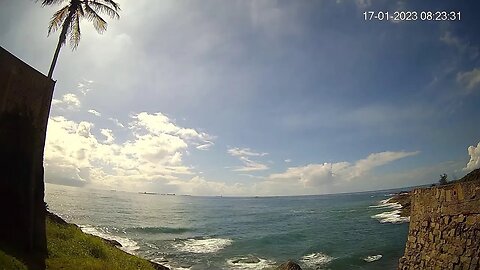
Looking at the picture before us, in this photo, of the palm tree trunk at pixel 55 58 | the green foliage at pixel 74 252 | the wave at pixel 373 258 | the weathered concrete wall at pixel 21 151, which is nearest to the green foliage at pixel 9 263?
the green foliage at pixel 74 252

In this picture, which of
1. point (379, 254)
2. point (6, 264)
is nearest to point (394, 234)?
point (379, 254)

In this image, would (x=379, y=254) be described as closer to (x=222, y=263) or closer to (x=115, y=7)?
(x=222, y=263)

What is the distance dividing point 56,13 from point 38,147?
24.0 ft

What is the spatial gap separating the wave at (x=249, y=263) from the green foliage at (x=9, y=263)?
19.1 m

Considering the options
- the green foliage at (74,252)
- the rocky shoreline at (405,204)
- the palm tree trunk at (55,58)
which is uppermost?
the palm tree trunk at (55,58)

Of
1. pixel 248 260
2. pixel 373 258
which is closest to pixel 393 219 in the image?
pixel 373 258

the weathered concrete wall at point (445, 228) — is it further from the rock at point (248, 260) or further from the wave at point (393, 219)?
the wave at point (393, 219)

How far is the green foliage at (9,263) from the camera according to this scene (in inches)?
295

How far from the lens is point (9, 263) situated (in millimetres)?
7711

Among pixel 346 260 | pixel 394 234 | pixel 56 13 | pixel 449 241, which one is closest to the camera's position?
Result: pixel 449 241

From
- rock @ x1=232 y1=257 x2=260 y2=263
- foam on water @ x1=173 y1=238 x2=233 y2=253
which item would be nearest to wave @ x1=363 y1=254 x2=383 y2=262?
rock @ x1=232 y1=257 x2=260 y2=263

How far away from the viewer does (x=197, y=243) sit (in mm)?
36812

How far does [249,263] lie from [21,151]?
21224 millimetres

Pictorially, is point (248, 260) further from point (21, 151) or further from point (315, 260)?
point (21, 151)
